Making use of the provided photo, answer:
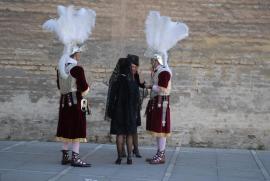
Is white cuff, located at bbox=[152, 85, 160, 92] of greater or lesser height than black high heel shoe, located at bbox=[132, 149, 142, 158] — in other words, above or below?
above

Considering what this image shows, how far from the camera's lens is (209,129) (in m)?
11.0

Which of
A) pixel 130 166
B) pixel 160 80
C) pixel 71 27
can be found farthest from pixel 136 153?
pixel 71 27

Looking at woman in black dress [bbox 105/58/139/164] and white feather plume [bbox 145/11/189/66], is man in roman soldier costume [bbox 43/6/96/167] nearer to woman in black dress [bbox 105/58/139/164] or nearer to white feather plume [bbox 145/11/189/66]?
woman in black dress [bbox 105/58/139/164]

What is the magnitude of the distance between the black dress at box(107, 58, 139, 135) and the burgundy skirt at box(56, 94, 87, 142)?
54 centimetres

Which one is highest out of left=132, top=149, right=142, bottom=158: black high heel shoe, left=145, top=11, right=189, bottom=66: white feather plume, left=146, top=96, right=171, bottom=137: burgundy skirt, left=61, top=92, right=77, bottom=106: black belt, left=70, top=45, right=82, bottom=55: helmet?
left=145, top=11, right=189, bottom=66: white feather plume

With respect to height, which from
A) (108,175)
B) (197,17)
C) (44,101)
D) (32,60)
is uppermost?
(197,17)

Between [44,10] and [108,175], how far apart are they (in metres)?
4.54

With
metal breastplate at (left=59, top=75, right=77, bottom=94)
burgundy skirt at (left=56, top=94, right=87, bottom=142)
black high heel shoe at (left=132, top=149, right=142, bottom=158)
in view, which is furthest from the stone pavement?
metal breastplate at (left=59, top=75, right=77, bottom=94)

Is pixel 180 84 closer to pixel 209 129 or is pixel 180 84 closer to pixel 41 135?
pixel 209 129

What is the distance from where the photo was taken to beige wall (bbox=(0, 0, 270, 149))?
11.0 m

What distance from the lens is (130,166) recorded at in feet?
29.2

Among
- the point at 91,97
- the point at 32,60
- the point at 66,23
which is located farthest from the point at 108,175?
the point at 32,60

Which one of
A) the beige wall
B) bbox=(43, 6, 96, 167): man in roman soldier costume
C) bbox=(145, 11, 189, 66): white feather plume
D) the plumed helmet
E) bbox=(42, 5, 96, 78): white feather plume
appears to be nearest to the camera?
bbox=(43, 6, 96, 167): man in roman soldier costume

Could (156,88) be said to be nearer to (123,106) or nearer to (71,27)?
(123,106)
